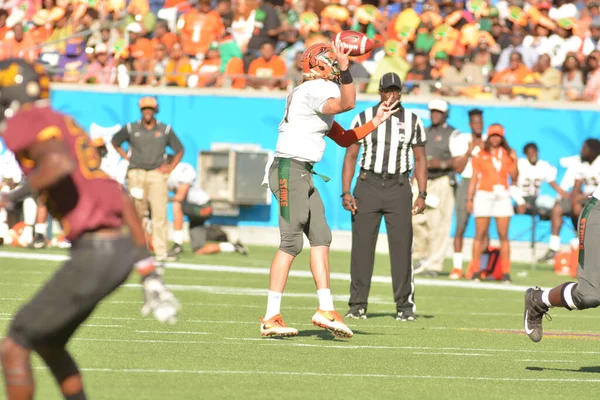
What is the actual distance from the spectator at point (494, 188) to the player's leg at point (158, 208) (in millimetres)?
4138

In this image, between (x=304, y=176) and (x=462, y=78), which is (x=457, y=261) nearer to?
(x=462, y=78)

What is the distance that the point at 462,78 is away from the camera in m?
22.4

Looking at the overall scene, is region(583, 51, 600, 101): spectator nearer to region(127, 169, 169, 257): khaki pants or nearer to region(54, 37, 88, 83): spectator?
region(127, 169, 169, 257): khaki pants

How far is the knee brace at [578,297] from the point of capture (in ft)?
27.9

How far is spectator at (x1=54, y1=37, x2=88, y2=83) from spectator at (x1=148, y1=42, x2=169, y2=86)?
141cm

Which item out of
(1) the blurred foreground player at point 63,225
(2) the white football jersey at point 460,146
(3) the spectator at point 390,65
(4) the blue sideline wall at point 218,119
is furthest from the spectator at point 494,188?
(1) the blurred foreground player at point 63,225

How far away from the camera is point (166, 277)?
50.5ft

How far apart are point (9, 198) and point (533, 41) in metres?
18.4

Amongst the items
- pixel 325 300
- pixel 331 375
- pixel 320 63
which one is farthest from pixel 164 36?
pixel 331 375

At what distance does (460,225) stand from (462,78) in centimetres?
471

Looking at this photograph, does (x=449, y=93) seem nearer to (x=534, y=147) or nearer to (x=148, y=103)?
(x=534, y=147)

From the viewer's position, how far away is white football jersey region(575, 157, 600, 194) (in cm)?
1900

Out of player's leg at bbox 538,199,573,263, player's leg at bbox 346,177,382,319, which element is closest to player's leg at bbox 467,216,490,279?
player's leg at bbox 538,199,573,263

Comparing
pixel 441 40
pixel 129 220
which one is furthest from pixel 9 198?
pixel 441 40
